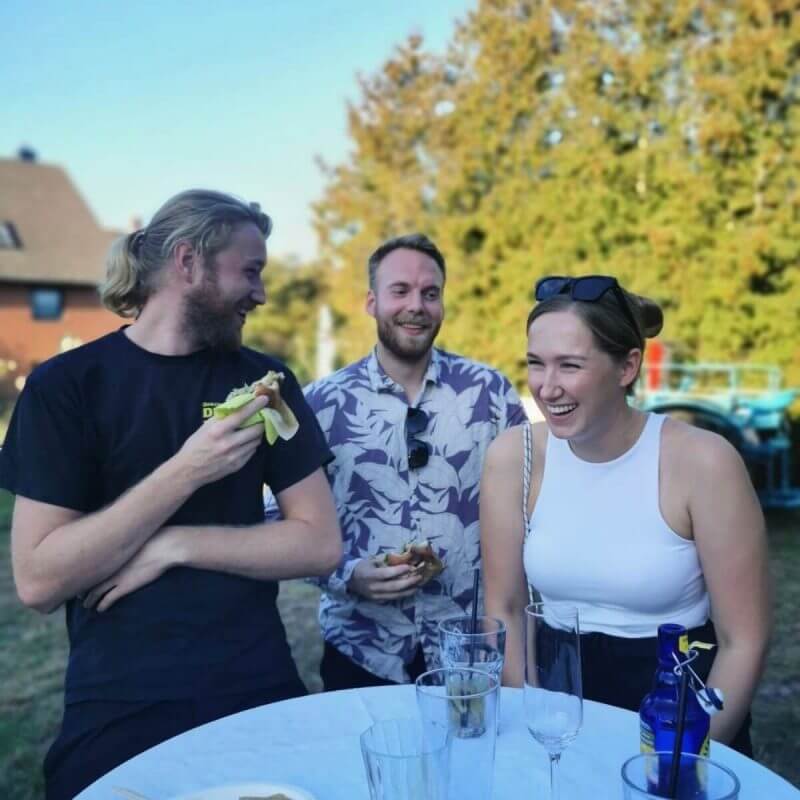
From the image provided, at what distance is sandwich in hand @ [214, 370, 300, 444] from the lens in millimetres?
2086

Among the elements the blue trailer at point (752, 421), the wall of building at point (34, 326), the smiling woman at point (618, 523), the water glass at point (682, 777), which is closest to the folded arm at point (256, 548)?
the smiling woman at point (618, 523)

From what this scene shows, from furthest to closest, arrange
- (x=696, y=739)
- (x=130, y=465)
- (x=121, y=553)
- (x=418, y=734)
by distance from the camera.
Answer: (x=130, y=465)
(x=121, y=553)
(x=696, y=739)
(x=418, y=734)

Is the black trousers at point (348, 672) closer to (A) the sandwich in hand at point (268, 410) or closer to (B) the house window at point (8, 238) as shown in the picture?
(A) the sandwich in hand at point (268, 410)

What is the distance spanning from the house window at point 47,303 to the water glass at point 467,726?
33.0 m

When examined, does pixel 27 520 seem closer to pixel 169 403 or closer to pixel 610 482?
pixel 169 403

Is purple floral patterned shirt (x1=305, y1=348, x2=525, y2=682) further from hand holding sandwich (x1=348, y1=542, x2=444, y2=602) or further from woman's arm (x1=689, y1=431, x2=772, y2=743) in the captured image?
woman's arm (x1=689, y1=431, x2=772, y2=743)

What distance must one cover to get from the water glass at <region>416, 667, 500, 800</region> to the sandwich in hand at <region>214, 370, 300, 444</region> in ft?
3.03

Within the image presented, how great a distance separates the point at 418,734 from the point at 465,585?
5.34 feet

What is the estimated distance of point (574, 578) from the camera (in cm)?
218

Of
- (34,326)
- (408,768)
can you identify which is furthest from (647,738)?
(34,326)

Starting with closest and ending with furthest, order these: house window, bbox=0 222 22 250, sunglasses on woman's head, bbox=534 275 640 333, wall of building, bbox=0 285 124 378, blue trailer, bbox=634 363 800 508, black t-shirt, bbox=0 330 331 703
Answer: black t-shirt, bbox=0 330 331 703, sunglasses on woman's head, bbox=534 275 640 333, blue trailer, bbox=634 363 800 508, wall of building, bbox=0 285 124 378, house window, bbox=0 222 22 250

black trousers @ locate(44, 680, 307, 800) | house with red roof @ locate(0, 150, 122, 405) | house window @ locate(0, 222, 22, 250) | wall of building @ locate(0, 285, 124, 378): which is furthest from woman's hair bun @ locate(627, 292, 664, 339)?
house window @ locate(0, 222, 22, 250)

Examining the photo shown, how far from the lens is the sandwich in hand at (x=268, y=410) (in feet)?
6.84

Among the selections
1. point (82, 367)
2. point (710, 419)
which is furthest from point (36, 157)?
point (82, 367)
